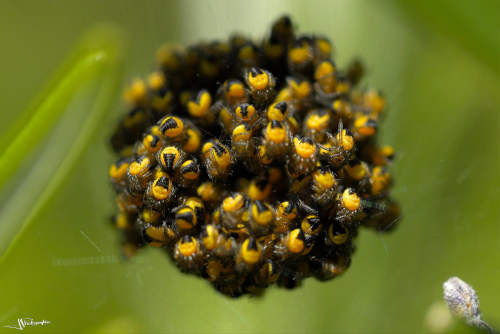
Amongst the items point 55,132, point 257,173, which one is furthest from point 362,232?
point 55,132

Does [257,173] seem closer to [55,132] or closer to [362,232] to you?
[362,232]

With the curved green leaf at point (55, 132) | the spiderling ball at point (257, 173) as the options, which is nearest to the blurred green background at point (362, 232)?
the curved green leaf at point (55, 132)

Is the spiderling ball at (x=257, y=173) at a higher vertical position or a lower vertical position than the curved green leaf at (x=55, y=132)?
higher

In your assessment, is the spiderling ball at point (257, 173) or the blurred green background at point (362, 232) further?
the blurred green background at point (362, 232)

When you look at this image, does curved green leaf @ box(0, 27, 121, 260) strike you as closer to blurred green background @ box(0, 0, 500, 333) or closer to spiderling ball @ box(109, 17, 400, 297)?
blurred green background @ box(0, 0, 500, 333)

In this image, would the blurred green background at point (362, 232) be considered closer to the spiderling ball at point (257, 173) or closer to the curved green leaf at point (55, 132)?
the curved green leaf at point (55, 132)
